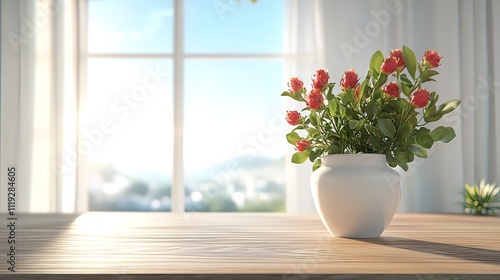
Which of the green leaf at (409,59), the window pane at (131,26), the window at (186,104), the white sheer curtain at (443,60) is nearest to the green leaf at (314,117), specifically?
the green leaf at (409,59)

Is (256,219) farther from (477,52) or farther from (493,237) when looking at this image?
(477,52)

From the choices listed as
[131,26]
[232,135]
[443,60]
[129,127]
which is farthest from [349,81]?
[131,26]

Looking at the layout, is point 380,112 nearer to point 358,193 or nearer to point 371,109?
point 371,109

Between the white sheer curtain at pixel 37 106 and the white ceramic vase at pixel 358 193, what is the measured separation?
326 cm

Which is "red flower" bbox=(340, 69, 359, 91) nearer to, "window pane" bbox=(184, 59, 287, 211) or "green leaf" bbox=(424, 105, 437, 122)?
"green leaf" bbox=(424, 105, 437, 122)

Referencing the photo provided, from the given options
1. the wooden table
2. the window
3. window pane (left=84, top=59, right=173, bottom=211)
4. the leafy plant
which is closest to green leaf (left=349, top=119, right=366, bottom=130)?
the leafy plant

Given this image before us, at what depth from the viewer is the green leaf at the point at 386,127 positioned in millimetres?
1167

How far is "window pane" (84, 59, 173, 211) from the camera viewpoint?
4.36 metres

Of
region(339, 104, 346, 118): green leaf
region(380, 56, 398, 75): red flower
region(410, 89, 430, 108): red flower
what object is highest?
region(380, 56, 398, 75): red flower

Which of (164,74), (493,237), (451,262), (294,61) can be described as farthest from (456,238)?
(164,74)

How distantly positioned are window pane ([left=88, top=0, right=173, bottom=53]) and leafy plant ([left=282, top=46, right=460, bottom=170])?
135 inches

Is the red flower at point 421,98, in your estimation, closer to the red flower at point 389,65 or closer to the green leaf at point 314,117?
the red flower at point 389,65

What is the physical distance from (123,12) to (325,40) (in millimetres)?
1562

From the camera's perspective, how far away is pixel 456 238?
1239 mm
